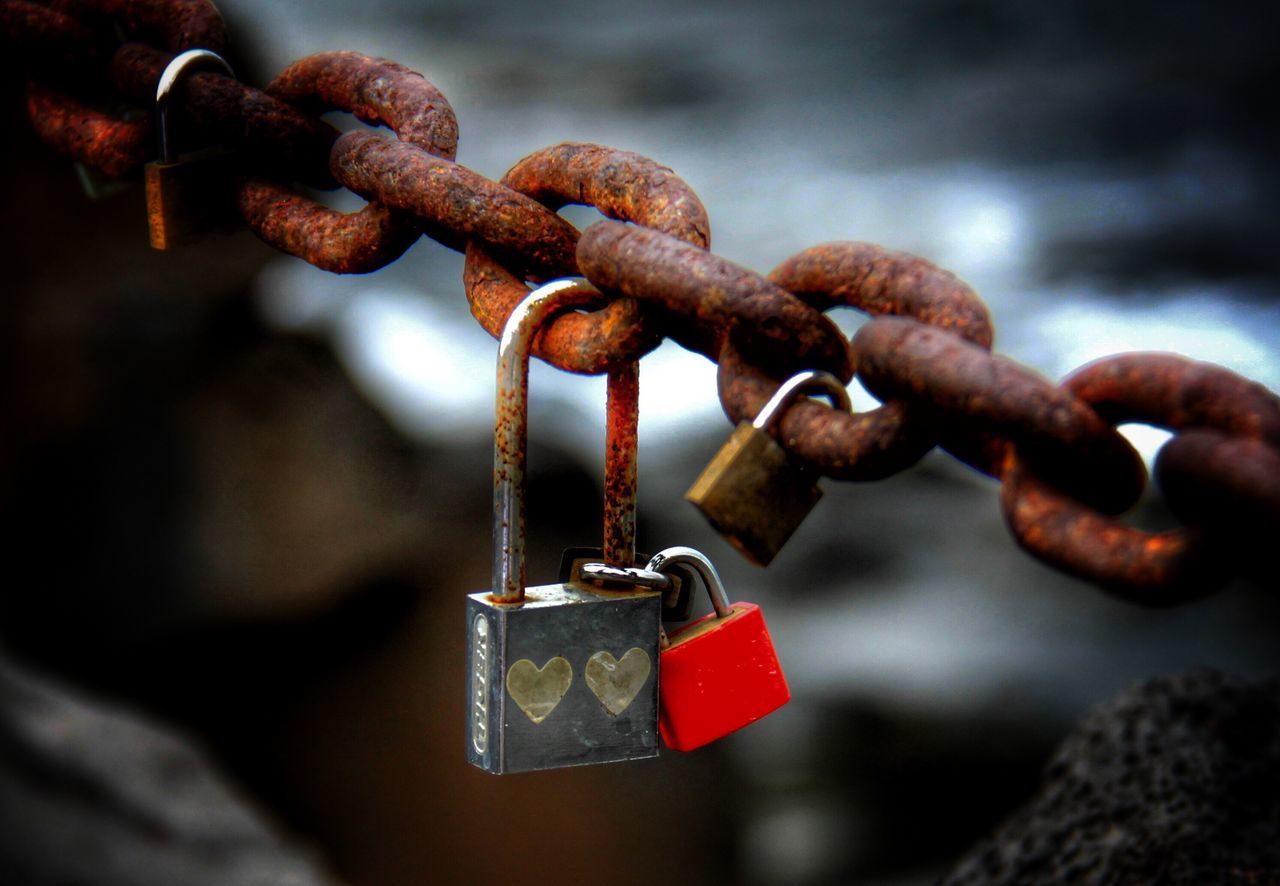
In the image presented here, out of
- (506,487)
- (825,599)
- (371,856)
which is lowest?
(371,856)

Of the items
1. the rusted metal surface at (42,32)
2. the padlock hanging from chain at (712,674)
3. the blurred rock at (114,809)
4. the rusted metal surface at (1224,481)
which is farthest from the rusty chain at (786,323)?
the blurred rock at (114,809)

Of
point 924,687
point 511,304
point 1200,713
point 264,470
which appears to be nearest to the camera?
point 511,304

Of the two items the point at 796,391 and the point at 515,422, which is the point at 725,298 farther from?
the point at 515,422

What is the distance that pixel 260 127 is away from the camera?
84 centimetres

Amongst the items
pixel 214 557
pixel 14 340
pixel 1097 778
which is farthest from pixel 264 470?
pixel 1097 778

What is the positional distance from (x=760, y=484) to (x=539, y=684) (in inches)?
8.3

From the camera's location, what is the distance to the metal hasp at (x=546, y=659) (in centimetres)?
71

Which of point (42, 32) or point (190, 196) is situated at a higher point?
point (42, 32)

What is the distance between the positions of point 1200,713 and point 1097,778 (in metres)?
0.13

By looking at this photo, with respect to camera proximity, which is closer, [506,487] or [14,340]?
[506,487]

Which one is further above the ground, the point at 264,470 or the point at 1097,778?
the point at 264,470

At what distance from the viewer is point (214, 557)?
227cm

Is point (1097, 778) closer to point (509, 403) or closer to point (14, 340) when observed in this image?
point (509, 403)

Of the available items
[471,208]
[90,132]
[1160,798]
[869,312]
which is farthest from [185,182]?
[1160,798]
